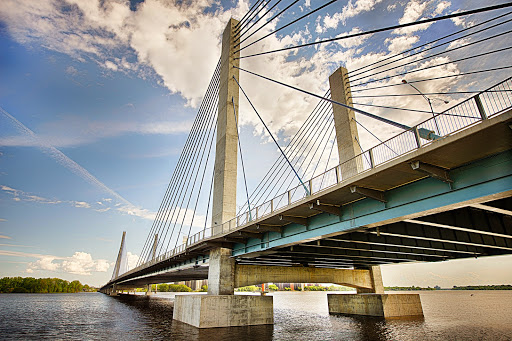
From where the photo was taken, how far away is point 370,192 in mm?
11992

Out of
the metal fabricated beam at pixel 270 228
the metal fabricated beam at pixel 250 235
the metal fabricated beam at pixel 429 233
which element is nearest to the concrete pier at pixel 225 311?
the metal fabricated beam at pixel 250 235

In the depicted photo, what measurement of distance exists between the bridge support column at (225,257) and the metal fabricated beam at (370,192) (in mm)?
13051

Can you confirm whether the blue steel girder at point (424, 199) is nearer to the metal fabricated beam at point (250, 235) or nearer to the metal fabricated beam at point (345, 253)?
the metal fabricated beam at point (250, 235)

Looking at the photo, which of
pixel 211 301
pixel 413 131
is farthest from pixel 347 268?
pixel 413 131

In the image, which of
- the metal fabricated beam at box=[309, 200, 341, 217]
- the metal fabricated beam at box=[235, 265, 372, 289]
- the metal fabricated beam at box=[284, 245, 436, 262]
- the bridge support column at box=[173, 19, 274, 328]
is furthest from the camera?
the metal fabricated beam at box=[235, 265, 372, 289]

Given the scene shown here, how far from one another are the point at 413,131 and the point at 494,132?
222 centimetres

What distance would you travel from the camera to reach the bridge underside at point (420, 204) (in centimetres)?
864

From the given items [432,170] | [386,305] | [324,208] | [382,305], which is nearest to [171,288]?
[382,305]

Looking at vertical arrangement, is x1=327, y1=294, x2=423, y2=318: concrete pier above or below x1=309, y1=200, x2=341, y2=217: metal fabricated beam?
below

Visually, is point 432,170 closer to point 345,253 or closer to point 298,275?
point 345,253

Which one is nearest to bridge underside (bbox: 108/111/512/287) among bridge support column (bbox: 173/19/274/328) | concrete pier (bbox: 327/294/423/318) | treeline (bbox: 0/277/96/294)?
bridge support column (bbox: 173/19/274/328)

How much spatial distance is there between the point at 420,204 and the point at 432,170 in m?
1.74

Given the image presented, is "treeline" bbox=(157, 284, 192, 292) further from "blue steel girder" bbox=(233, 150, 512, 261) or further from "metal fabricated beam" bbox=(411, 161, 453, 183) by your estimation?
"metal fabricated beam" bbox=(411, 161, 453, 183)

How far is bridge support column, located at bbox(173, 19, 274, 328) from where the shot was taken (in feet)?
68.4
